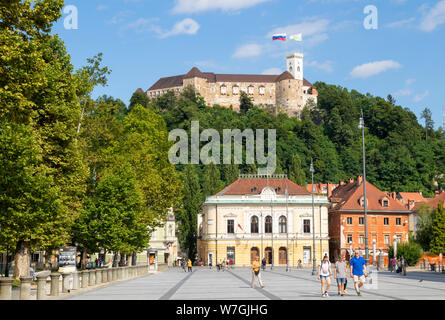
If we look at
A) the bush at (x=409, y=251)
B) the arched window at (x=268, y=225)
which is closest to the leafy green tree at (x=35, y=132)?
the bush at (x=409, y=251)

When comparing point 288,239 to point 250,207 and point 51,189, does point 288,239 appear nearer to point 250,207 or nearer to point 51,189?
point 250,207

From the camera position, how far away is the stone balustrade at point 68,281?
2192 centimetres

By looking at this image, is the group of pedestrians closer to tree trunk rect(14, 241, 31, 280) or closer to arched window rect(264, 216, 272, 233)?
tree trunk rect(14, 241, 31, 280)

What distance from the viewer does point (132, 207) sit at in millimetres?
52594

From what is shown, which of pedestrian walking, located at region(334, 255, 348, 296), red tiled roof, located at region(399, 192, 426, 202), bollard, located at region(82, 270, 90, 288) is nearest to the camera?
pedestrian walking, located at region(334, 255, 348, 296)

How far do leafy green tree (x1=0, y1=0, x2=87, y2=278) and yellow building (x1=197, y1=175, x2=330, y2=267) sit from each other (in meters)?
47.5

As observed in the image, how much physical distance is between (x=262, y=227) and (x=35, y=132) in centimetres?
5785

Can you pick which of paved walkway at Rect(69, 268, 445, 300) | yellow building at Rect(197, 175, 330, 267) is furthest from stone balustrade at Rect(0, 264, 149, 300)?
yellow building at Rect(197, 175, 330, 267)

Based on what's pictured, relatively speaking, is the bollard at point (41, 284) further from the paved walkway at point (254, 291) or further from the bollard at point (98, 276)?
the bollard at point (98, 276)

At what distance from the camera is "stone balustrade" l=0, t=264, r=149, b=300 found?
21922mm

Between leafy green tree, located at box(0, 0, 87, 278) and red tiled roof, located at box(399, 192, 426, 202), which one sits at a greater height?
red tiled roof, located at box(399, 192, 426, 202)

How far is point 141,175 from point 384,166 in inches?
4103
